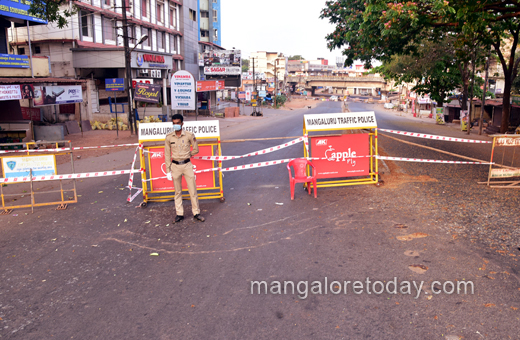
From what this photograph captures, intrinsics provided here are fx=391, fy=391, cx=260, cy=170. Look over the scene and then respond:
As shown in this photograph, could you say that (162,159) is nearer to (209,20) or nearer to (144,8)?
(144,8)

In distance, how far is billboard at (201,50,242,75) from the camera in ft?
178

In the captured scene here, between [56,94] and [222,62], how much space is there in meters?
35.8

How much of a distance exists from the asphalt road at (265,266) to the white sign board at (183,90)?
8775 mm

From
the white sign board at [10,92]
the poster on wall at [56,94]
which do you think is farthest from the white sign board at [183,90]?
the poster on wall at [56,94]

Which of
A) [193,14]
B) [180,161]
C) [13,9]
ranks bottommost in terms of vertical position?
[180,161]

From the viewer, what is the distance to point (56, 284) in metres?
5.15

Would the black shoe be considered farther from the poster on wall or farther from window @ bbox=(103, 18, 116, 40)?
window @ bbox=(103, 18, 116, 40)

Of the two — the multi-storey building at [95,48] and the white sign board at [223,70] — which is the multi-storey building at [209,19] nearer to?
the white sign board at [223,70]

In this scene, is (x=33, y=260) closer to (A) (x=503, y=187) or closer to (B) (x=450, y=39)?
(A) (x=503, y=187)

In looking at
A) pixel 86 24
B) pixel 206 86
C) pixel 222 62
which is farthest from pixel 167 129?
pixel 222 62

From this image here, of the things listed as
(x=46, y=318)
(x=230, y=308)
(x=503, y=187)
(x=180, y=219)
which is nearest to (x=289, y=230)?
(x=180, y=219)

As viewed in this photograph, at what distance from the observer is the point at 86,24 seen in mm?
32281

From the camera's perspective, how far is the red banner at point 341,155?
960 cm

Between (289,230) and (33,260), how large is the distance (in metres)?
4.09
